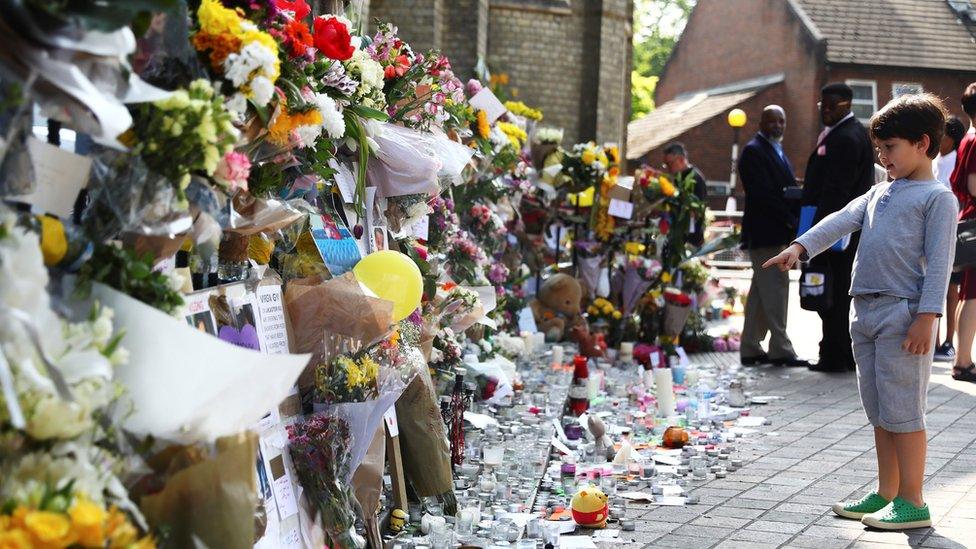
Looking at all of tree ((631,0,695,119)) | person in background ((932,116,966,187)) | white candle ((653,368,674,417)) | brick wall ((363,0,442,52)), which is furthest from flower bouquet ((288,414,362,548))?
tree ((631,0,695,119))

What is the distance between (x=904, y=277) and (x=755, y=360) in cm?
589

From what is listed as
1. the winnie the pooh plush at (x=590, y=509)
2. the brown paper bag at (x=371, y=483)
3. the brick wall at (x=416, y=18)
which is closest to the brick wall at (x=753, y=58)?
the brick wall at (x=416, y=18)

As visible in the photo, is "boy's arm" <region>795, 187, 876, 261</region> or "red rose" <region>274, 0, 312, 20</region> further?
"boy's arm" <region>795, 187, 876, 261</region>

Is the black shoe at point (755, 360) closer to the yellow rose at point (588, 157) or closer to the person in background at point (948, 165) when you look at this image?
the person in background at point (948, 165)

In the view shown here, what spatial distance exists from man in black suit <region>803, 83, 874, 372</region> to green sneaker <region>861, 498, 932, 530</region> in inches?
182

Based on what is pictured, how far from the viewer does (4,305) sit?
6.72 feet

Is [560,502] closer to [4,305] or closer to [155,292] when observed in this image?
[155,292]

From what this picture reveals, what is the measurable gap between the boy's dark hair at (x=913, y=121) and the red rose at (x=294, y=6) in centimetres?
253

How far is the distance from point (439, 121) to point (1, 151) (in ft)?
11.7

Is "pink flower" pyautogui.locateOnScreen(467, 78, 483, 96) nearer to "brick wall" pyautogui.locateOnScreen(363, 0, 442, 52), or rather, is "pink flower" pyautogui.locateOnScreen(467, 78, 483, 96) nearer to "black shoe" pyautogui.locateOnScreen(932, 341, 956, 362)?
"black shoe" pyautogui.locateOnScreen(932, 341, 956, 362)

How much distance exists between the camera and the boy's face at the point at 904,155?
15.7 feet

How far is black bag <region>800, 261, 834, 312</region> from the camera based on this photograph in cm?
942

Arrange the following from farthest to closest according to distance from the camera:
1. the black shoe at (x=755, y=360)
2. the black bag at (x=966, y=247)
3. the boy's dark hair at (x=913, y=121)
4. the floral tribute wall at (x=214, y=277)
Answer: the black shoe at (x=755, y=360) → the black bag at (x=966, y=247) → the boy's dark hair at (x=913, y=121) → the floral tribute wall at (x=214, y=277)

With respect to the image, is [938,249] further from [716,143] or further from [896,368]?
[716,143]
